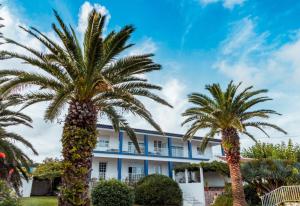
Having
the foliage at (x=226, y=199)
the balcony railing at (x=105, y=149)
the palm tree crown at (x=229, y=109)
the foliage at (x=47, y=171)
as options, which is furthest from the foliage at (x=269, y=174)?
the foliage at (x=47, y=171)

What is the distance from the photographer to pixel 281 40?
16594 mm

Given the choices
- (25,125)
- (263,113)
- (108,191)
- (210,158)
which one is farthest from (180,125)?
(210,158)

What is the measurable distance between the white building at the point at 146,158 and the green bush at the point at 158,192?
3.13 metres

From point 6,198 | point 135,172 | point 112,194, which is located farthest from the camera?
point 135,172

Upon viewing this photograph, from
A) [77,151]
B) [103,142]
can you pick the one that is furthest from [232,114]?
[103,142]

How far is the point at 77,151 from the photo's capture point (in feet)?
30.8

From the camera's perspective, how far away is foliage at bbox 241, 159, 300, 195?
74.3 feet

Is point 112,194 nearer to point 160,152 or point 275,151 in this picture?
point 160,152

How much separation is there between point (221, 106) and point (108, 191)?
10.2 meters

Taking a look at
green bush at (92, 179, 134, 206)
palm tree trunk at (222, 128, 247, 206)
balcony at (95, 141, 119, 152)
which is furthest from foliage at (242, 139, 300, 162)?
green bush at (92, 179, 134, 206)

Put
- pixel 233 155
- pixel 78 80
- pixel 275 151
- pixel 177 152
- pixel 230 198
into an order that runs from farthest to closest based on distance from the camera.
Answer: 1. pixel 177 152
2. pixel 275 151
3. pixel 230 198
4. pixel 233 155
5. pixel 78 80

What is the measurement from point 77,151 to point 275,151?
31378 mm

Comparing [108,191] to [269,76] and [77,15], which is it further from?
[269,76]

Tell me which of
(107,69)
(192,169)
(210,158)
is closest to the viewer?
(107,69)
